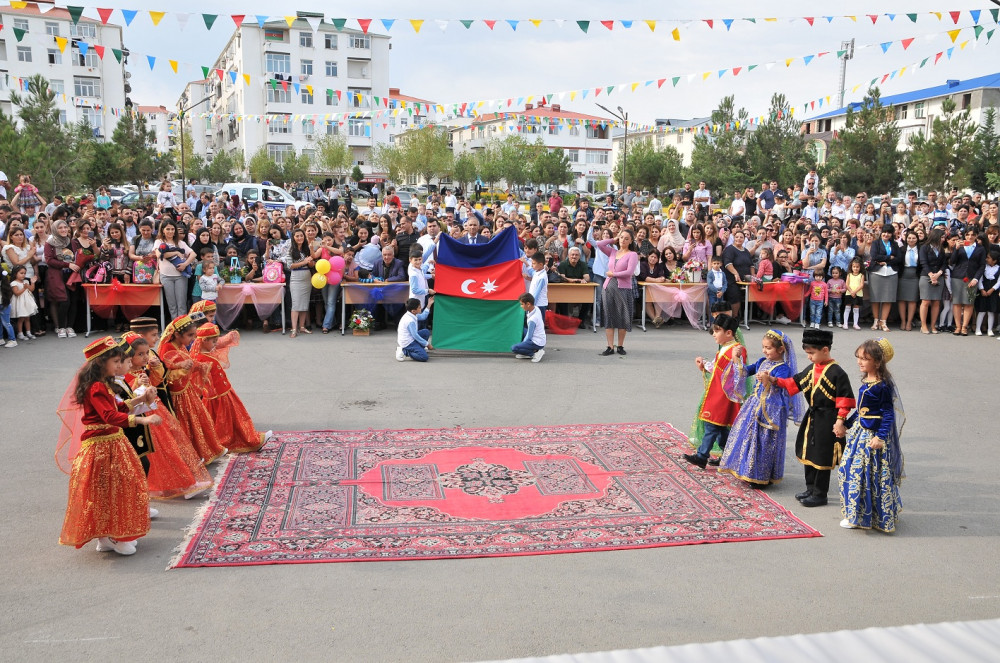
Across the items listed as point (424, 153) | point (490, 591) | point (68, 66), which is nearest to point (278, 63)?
point (424, 153)

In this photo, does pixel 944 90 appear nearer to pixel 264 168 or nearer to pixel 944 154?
pixel 944 154

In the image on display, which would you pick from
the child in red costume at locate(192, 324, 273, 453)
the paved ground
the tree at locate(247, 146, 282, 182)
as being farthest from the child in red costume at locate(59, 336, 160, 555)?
the tree at locate(247, 146, 282, 182)

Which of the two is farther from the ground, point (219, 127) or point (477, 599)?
point (219, 127)

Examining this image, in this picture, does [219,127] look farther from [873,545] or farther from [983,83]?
[873,545]

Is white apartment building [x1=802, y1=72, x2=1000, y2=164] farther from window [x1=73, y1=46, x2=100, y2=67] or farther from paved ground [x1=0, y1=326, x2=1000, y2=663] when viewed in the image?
window [x1=73, y1=46, x2=100, y2=67]

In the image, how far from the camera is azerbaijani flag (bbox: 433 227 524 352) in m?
11.7

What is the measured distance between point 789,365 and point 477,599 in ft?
10.6

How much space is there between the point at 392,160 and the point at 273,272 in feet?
163

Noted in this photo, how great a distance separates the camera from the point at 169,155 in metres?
44.2

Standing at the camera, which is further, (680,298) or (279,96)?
(279,96)

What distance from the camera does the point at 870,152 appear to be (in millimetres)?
30703

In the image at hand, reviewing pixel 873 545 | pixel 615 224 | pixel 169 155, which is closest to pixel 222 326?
pixel 615 224

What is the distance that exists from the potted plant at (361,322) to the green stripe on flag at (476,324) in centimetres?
156

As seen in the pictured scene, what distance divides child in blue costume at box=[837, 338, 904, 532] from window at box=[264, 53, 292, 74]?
63579mm
